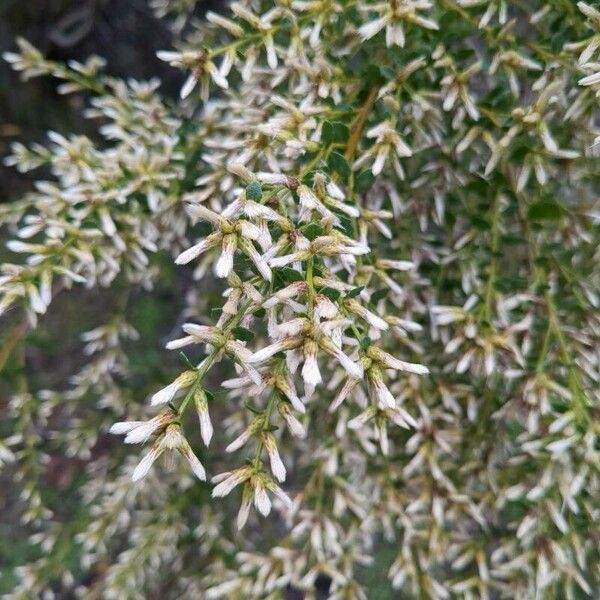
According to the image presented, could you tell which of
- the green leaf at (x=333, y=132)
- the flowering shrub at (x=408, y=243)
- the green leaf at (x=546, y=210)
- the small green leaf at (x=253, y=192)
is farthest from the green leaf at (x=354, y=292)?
the green leaf at (x=546, y=210)

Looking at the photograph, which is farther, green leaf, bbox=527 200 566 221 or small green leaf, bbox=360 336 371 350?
green leaf, bbox=527 200 566 221

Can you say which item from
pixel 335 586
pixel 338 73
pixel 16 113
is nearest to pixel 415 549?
pixel 335 586

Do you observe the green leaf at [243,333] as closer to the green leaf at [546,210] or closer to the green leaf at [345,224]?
the green leaf at [345,224]

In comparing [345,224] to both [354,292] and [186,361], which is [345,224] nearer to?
[354,292]

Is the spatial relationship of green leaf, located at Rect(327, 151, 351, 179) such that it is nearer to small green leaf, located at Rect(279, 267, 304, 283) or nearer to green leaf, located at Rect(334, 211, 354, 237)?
green leaf, located at Rect(334, 211, 354, 237)

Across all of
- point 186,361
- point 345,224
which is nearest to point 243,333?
point 186,361

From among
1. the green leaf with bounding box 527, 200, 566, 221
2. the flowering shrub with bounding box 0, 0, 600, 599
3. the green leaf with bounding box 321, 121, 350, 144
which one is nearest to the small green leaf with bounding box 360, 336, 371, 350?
the flowering shrub with bounding box 0, 0, 600, 599
